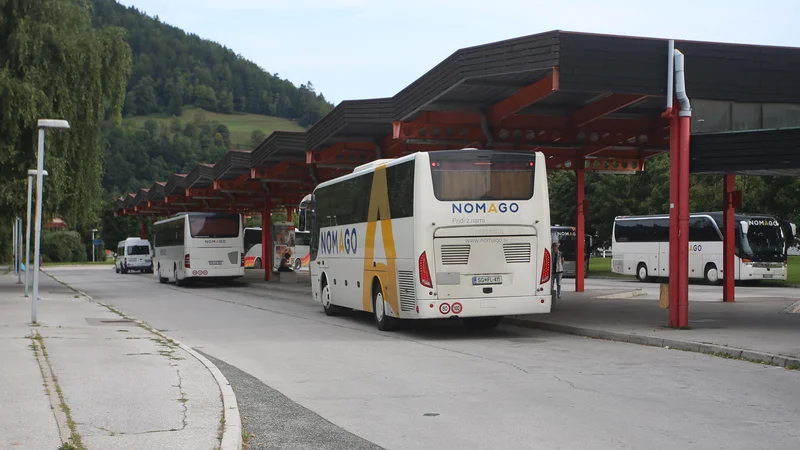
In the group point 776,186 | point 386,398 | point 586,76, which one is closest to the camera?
point 386,398

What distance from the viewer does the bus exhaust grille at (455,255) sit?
53.5 ft

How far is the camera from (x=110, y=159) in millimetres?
145250

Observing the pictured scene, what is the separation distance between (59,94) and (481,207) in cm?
1986

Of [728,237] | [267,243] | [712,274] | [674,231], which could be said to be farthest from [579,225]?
[267,243]

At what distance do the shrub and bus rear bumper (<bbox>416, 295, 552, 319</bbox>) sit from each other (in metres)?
90.3

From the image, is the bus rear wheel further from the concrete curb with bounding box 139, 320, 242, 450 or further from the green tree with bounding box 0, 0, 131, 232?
the green tree with bounding box 0, 0, 131, 232

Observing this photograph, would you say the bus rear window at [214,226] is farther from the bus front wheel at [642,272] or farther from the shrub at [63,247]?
the shrub at [63,247]

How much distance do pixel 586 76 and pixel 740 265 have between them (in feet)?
85.8

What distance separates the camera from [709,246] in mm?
41281

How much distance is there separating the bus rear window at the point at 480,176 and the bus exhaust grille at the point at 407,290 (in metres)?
1.54

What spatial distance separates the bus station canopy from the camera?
55.2ft

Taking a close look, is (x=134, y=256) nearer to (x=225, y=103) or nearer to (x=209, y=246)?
(x=209, y=246)

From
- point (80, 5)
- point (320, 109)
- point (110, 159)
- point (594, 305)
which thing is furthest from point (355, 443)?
point (320, 109)

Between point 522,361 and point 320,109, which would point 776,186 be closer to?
point 522,361
